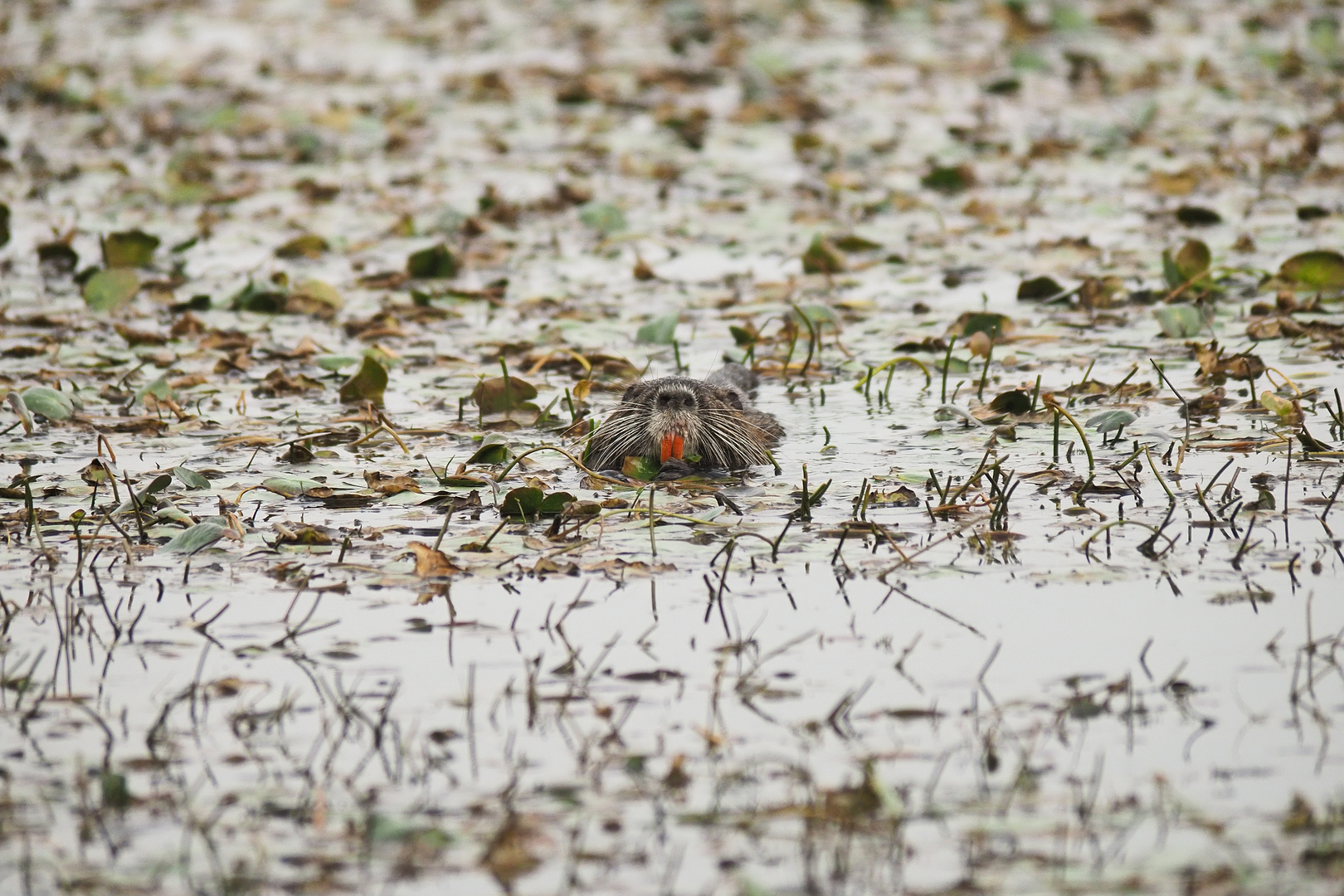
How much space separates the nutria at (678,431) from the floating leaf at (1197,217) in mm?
4705

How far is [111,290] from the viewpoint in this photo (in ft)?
27.5

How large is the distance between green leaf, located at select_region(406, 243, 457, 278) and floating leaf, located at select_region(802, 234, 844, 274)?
215 cm

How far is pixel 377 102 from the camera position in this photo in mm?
14547

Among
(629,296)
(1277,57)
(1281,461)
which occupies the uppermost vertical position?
(1277,57)

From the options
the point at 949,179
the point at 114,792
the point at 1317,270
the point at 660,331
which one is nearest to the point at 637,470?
the point at 660,331

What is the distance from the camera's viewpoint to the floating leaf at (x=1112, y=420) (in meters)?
5.87

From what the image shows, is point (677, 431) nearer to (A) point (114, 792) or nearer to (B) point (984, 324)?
(B) point (984, 324)

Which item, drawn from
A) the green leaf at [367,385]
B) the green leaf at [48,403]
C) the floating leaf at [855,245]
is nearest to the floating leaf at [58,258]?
the green leaf at [48,403]

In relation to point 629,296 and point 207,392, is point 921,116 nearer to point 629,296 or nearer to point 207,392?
point 629,296

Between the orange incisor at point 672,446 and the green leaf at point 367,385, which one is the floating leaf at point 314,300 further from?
the orange incisor at point 672,446

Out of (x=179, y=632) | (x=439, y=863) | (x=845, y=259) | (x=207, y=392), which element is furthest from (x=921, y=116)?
(x=439, y=863)

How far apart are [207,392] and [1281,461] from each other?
14.9ft

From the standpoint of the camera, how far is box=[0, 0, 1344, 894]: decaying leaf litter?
3.08 m

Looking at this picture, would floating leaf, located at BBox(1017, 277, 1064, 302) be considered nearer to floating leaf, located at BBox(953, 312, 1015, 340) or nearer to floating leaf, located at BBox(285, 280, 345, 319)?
floating leaf, located at BBox(953, 312, 1015, 340)
